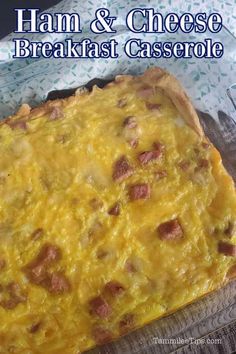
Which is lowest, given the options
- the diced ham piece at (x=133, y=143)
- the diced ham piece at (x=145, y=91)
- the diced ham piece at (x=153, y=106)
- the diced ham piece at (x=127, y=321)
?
the diced ham piece at (x=127, y=321)

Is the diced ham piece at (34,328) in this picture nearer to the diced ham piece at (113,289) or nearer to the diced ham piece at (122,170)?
the diced ham piece at (113,289)

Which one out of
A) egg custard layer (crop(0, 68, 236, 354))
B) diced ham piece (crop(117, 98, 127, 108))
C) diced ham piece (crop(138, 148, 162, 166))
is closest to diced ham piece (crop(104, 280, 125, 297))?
egg custard layer (crop(0, 68, 236, 354))

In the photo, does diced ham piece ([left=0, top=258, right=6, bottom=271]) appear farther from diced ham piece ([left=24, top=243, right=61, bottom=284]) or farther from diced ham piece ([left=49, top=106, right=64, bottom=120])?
diced ham piece ([left=49, top=106, right=64, bottom=120])

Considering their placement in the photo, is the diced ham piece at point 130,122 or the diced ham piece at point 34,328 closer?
the diced ham piece at point 34,328

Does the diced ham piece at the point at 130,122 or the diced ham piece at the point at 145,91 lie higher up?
the diced ham piece at the point at 145,91

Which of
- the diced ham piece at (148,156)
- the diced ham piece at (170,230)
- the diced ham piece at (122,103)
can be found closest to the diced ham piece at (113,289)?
the diced ham piece at (170,230)

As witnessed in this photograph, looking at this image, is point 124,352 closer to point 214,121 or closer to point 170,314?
point 170,314

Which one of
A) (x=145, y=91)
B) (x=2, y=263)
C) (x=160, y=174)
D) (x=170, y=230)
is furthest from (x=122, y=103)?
(x=2, y=263)
